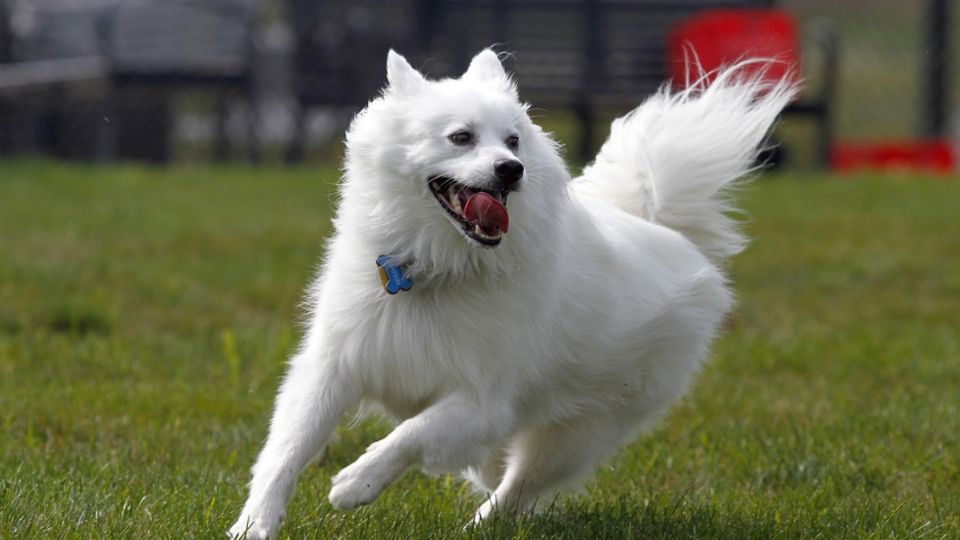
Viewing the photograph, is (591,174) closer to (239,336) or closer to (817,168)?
(239,336)

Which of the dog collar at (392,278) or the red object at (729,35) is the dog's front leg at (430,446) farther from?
the red object at (729,35)

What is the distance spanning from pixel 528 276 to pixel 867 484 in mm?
1494

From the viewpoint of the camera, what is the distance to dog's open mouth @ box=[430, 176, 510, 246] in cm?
398

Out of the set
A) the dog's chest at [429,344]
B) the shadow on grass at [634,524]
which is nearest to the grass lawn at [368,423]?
the shadow on grass at [634,524]

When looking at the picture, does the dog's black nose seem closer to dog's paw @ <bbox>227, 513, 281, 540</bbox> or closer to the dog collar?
the dog collar

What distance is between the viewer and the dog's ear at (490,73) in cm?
452

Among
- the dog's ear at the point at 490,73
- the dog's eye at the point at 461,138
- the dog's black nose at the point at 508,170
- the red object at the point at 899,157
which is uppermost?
the dog's ear at the point at 490,73

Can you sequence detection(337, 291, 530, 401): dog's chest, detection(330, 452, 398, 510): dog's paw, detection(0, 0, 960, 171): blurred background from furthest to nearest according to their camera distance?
detection(0, 0, 960, 171): blurred background
detection(337, 291, 530, 401): dog's chest
detection(330, 452, 398, 510): dog's paw

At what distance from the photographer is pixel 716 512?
4.38 meters

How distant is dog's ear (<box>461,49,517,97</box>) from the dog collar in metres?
0.69

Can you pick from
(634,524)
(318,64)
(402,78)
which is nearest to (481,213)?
(402,78)

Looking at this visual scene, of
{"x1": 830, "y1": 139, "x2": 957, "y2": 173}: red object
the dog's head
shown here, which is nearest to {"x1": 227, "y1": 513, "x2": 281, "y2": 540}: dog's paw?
the dog's head

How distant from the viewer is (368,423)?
5.49 metres

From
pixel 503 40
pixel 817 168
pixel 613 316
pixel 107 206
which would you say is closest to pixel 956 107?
pixel 817 168
